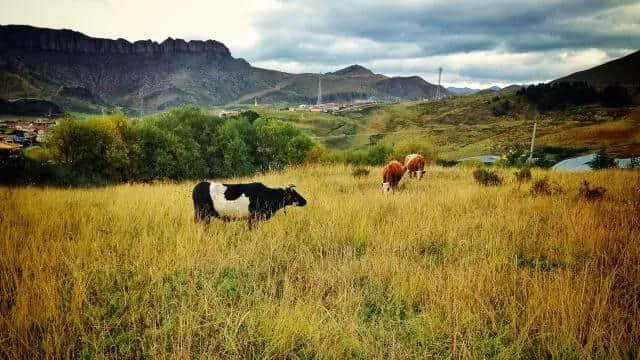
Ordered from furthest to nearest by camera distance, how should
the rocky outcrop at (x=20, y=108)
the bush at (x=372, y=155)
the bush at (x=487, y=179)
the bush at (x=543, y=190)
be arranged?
the bush at (x=372, y=155) → the rocky outcrop at (x=20, y=108) → the bush at (x=487, y=179) → the bush at (x=543, y=190)

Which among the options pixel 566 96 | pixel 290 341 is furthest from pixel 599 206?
pixel 566 96

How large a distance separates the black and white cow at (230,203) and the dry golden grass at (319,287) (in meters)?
0.31

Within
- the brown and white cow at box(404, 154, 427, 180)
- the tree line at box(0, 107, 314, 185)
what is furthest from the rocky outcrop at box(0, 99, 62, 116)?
the brown and white cow at box(404, 154, 427, 180)

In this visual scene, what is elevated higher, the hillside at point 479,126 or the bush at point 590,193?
the hillside at point 479,126

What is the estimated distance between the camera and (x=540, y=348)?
10.7 feet

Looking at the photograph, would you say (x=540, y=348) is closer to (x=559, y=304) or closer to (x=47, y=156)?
(x=559, y=304)

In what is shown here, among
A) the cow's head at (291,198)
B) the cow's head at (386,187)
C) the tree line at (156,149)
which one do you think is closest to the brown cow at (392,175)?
the cow's head at (386,187)

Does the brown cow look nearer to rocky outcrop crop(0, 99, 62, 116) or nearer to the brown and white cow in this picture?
the brown and white cow

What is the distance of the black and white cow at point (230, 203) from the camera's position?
666 cm

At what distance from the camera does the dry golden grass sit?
10.1 ft

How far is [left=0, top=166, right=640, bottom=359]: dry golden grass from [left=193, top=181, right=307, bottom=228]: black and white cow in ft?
1.00

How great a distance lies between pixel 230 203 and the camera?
664 cm

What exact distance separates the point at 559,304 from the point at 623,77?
209461 mm

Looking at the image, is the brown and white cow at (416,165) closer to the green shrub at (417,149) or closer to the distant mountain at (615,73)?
the green shrub at (417,149)
